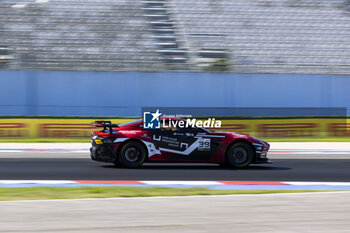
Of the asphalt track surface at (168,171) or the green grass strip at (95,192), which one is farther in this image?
the asphalt track surface at (168,171)

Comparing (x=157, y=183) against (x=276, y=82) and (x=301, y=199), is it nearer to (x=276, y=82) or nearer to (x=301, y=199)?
(x=301, y=199)

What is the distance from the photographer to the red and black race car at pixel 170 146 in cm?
1186

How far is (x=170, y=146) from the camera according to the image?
39.3 ft

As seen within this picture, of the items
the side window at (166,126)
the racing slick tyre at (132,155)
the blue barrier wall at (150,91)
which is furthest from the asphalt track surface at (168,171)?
the blue barrier wall at (150,91)

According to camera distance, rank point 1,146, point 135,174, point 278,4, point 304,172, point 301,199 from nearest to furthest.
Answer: point 301,199 < point 135,174 < point 304,172 < point 1,146 < point 278,4

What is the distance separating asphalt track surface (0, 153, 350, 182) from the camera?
10.5 m

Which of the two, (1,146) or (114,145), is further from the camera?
(1,146)

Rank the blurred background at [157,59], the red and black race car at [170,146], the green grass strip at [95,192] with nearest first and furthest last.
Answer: the green grass strip at [95,192] → the red and black race car at [170,146] → the blurred background at [157,59]

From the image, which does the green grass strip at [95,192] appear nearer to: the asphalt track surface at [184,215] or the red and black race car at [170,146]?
the asphalt track surface at [184,215]

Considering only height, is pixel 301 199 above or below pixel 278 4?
below

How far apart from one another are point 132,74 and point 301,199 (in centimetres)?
2083

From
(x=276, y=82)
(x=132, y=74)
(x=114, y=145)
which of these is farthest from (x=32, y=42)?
(x=114, y=145)

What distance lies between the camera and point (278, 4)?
32.2m

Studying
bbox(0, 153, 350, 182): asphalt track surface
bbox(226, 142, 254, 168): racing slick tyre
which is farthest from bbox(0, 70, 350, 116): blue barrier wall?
bbox(226, 142, 254, 168): racing slick tyre
